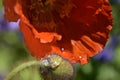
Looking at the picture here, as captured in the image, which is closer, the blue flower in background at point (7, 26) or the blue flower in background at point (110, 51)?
the blue flower in background at point (110, 51)

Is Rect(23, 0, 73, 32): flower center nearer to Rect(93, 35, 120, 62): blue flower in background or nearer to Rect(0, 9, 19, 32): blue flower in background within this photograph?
Rect(93, 35, 120, 62): blue flower in background

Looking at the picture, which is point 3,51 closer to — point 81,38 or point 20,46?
point 20,46

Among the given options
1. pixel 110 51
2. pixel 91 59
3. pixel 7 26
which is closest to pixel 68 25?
pixel 91 59

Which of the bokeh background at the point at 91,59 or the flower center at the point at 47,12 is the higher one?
the flower center at the point at 47,12

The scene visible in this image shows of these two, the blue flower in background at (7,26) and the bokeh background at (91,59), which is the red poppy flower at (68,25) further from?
the blue flower in background at (7,26)

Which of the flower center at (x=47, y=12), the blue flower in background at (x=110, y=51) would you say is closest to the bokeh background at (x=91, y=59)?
the blue flower in background at (x=110, y=51)

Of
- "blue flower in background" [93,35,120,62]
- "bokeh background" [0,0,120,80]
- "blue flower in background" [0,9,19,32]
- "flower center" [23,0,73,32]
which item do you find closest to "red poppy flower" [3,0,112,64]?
"flower center" [23,0,73,32]

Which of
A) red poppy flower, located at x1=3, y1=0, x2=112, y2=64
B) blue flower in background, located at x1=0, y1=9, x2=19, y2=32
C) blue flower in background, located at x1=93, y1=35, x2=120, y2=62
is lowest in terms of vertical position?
blue flower in background, located at x1=0, y1=9, x2=19, y2=32
